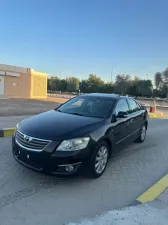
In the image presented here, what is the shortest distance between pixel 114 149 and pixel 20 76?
85.4ft

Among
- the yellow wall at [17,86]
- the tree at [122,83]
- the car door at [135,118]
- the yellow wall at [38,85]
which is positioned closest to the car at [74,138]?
the car door at [135,118]

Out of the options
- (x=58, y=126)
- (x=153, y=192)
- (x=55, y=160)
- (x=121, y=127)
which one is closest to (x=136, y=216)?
(x=153, y=192)

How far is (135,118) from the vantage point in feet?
19.6

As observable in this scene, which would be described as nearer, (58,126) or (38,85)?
(58,126)

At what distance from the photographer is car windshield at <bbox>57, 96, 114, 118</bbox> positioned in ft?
15.5

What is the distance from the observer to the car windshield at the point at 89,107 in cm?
474

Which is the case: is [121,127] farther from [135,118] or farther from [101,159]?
[135,118]

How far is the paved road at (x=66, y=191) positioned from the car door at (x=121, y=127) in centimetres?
51

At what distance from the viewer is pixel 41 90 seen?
1278 inches

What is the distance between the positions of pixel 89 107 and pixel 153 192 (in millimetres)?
2211

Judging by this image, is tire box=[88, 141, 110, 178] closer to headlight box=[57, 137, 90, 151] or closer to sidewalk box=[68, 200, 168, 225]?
headlight box=[57, 137, 90, 151]

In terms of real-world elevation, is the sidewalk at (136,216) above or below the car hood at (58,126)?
below

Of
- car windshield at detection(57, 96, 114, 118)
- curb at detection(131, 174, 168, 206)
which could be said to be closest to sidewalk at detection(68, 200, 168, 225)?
curb at detection(131, 174, 168, 206)

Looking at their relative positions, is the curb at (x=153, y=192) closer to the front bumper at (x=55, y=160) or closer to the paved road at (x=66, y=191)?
the paved road at (x=66, y=191)
